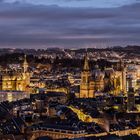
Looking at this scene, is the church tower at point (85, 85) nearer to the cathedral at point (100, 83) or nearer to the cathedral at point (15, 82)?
the cathedral at point (100, 83)

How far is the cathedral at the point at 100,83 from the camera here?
6106 centimetres

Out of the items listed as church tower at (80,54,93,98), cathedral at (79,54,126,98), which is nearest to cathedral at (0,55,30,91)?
cathedral at (79,54,126,98)

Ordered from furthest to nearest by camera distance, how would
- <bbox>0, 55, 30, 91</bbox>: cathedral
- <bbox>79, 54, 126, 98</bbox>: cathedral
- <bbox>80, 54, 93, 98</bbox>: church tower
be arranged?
<bbox>0, 55, 30, 91</bbox>: cathedral → <bbox>79, 54, 126, 98</bbox>: cathedral → <bbox>80, 54, 93, 98</bbox>: church tower

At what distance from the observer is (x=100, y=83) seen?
64.4 m

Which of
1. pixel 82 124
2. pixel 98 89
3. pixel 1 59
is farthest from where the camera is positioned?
Result: pixel 1 59

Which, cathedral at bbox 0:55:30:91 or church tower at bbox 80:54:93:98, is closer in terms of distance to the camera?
church tower at bbox 80:54:93:98

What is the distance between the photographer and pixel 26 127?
38.8 meters

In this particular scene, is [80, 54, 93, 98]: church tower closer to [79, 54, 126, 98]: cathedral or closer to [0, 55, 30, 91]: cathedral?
[79, 54, 126, 98]: cathedral

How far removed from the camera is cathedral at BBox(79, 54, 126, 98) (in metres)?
61.1

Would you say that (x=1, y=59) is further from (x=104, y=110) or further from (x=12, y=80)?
(x=104, y=110)

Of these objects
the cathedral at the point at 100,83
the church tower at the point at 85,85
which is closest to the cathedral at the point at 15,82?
the cathedral at the point at 100,83

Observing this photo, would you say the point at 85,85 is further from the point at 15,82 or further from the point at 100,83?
the point at 15,82

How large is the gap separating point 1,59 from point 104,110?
3347 inches

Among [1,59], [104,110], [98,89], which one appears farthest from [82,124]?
[1,59]
